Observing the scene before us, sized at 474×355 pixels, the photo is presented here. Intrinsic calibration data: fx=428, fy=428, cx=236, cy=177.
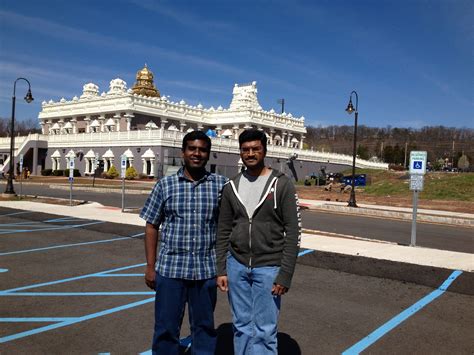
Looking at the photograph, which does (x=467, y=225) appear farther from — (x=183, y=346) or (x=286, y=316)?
(x=183, y=346)

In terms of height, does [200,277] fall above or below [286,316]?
above

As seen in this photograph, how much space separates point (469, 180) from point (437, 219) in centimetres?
1888

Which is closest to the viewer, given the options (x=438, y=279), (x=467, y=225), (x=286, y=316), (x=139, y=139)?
(x=286, y=316)

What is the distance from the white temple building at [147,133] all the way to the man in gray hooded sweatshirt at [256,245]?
39.5 m

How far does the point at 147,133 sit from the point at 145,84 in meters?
26.5

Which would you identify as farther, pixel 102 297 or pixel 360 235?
pixel 360 235

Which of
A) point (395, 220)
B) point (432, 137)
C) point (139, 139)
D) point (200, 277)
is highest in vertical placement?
point (432, 137)

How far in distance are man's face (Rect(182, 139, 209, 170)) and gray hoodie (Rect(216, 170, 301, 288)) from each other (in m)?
0.40

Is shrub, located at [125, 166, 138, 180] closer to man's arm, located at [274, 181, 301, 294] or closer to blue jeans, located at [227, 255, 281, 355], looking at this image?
blue jeans, located at [227, 255, 281, 355]

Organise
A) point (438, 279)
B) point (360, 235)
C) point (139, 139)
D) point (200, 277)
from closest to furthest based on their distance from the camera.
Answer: point (200, 277)
point (438, 279)
point (360, 235)
point (139, 139)

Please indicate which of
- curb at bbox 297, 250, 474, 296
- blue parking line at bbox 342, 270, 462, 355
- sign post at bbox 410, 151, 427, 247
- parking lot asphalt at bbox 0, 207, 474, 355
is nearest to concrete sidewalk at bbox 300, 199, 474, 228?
sign post at bbox 410, 151, 427, 247

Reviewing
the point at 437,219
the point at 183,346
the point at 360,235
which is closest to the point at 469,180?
the point at 437,219

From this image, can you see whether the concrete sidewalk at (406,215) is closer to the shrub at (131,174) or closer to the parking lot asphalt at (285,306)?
the parking lot asphalt at (285,306)

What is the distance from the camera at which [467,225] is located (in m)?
18.7
